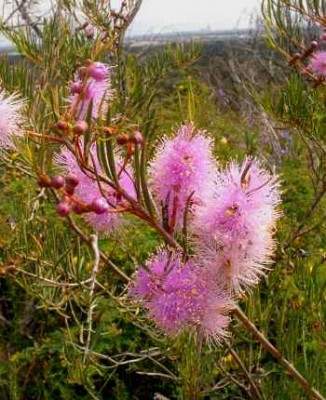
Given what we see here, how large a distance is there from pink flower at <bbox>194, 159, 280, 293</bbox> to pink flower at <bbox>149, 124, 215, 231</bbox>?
18 millimetres

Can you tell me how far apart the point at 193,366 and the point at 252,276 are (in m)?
0.29

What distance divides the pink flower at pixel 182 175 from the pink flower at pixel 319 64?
2.33 ft

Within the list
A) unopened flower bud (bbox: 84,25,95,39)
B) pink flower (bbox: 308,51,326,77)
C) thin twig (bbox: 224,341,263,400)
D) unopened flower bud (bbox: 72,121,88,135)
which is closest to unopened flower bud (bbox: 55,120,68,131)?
unopened flower bud (bbox: 72,121,88,135)

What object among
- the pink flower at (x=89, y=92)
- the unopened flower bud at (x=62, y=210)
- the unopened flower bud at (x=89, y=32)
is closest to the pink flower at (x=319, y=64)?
the unopened flower bud at (x=89, y=32)

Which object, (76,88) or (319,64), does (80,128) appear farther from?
(319,64)

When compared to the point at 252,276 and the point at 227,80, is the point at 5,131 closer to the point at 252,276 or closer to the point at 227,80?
the point at 252,276

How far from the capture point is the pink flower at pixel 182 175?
76cm

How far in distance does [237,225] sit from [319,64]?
783mm

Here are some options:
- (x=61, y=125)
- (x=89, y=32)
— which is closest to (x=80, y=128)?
(x=61, y=125)

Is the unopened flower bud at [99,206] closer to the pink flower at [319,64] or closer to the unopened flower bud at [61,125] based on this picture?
the unopened flower bud at [61,125]

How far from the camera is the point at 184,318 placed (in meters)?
0.80

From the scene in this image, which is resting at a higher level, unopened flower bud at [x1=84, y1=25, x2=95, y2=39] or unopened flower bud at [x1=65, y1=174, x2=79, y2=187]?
unopened flower bud at [x1=84, y1=25, x2=95, y2=39]

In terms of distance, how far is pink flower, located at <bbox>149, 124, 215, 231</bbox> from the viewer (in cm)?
76

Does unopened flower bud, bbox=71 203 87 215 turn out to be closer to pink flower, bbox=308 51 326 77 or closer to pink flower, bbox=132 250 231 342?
pink flower, bbox=132 250 231 342
